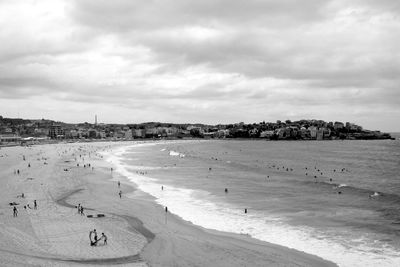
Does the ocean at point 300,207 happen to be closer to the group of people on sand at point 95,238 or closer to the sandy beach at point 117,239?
the sandy beach at point 117,239

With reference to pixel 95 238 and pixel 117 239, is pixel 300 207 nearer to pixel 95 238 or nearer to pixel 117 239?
pixel 117 239

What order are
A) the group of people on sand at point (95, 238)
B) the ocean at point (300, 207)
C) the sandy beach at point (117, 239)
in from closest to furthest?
the sandy beach at point (117, 239) < the group of people on sand at point (95, 238) < the ocean at point (300, 207)

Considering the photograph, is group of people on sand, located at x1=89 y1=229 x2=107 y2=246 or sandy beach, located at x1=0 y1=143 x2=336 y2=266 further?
group of people on sand, located at x1=89 y1=229 x2=107 y2=246

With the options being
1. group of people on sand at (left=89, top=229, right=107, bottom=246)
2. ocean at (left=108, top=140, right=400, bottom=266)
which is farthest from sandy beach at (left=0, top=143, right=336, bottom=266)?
ocean at (left=108, top=140, right=400, bottom=266)

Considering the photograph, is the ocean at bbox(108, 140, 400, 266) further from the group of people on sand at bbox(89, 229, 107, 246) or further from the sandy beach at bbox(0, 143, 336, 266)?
the group of people on sand at bbox(89, 229, 107, 246)

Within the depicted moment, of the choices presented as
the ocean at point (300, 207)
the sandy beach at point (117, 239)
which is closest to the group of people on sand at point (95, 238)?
the sandy beach at point (117, 239)

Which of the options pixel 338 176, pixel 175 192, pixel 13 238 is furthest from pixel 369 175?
pixel 13 238

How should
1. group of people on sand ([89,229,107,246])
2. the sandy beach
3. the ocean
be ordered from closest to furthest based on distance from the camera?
1. the sandy beach
2. group of people on sand ([89,229,107,246])
3. the ocean

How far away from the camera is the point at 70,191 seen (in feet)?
159

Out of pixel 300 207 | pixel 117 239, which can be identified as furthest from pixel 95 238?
pixel 300 207

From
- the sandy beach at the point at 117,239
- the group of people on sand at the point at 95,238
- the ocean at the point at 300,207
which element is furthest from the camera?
the ocean at the point at 300,207

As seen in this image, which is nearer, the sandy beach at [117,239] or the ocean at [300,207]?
the sandy beach at [117,239]

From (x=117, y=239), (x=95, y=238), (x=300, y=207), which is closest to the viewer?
(x=95, y=238)

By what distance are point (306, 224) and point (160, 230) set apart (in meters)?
11.4
